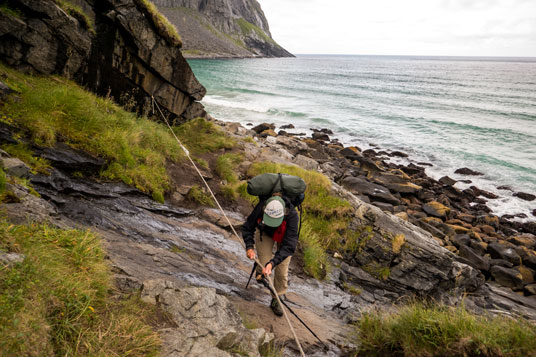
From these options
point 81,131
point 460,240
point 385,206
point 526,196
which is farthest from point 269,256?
point 526,196

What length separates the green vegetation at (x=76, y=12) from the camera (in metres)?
9.37

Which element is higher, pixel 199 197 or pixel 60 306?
pixel 60 306

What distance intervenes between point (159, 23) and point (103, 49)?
228 cm

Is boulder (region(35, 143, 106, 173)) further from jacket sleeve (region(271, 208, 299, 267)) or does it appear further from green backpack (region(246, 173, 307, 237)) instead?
jacket sleeve (region(271, 208, 299, 267))

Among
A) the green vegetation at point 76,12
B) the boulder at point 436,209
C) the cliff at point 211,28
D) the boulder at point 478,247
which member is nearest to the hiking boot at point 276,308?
the green vegetation at point 76,12

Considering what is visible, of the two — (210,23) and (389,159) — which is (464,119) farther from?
(210,23)

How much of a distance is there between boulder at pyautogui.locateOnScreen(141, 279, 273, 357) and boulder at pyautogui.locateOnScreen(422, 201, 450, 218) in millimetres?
15846

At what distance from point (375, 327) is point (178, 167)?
23.1 feet

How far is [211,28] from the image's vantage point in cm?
16175

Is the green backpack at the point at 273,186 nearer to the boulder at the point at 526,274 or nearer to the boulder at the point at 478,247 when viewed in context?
the boulder at the point at 478,247

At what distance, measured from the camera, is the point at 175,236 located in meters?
6.09

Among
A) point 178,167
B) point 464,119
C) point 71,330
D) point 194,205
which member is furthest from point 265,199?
point 464,119

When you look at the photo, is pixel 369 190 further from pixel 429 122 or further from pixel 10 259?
pixel 429 122

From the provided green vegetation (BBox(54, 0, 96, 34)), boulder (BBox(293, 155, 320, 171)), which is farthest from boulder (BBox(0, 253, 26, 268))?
boulder (BBox(293, 155, 320, 171))
